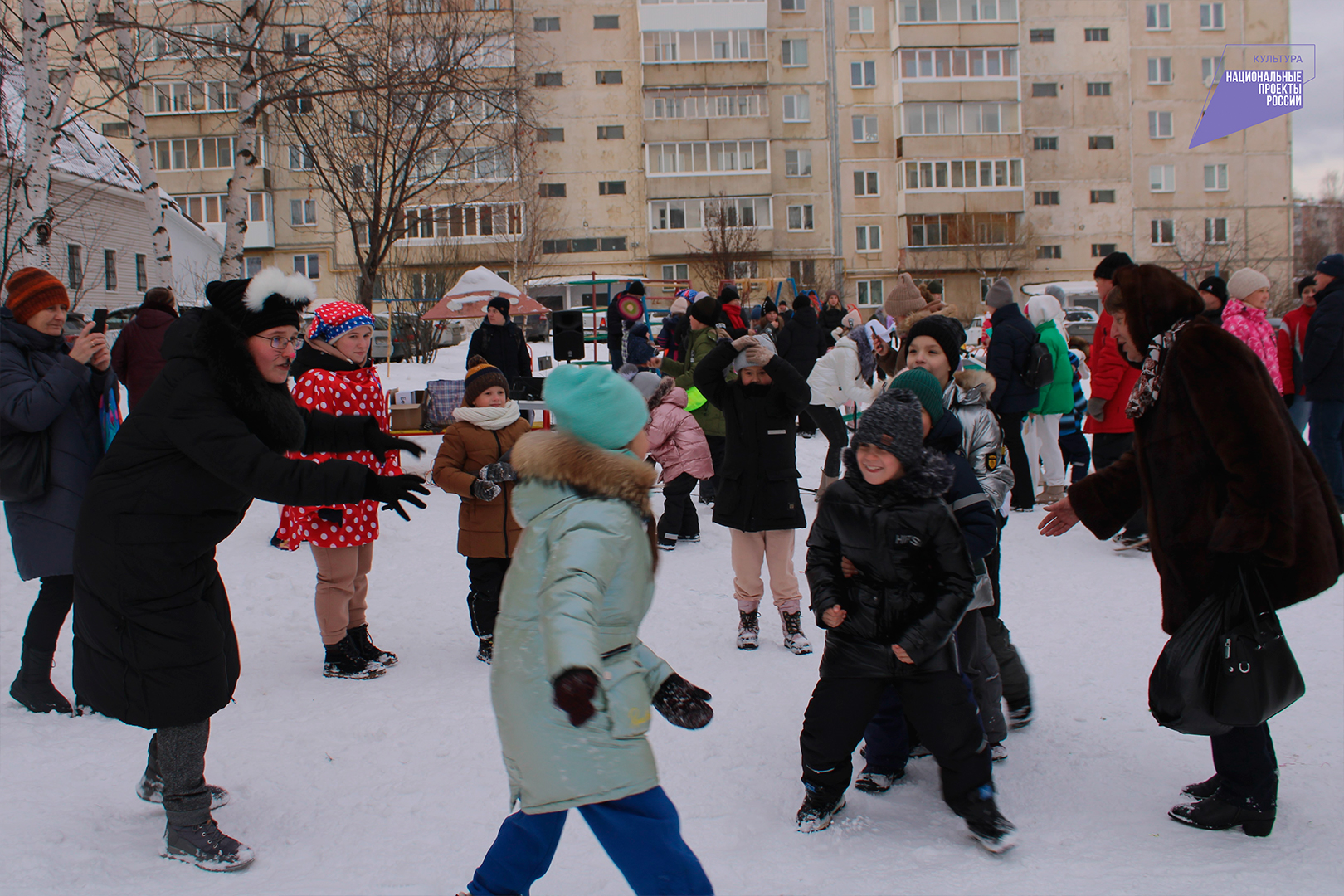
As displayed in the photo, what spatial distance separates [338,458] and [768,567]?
229 centimetres

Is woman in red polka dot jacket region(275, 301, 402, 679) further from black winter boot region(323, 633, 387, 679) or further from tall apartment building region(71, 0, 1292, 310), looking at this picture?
tall apartment building region(71, 0, 1292, 310)

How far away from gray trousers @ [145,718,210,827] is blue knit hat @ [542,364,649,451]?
1.69 m

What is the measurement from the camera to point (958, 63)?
4784cm

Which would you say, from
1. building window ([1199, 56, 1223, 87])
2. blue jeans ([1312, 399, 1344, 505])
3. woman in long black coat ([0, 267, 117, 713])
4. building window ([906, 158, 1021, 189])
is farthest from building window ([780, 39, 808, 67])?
woman in long black coat ([0, 267, 117, 713])

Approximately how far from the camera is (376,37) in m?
17.2

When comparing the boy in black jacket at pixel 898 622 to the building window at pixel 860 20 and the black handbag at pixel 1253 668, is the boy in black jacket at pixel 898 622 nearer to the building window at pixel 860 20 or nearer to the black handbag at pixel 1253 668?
the black handbag at pixel 1253 668

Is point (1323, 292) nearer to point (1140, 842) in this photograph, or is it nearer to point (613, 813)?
point (1140, 842)

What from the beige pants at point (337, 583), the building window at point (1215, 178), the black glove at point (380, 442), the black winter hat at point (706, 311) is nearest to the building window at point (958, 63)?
the building window at point (1215, 178)

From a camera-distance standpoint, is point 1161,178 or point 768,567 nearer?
point 768,567

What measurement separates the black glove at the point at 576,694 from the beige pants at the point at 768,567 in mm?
3132

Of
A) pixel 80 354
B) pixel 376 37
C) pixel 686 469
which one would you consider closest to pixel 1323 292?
pixel 686 469

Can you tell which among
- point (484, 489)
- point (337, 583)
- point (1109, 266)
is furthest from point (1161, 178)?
point (337, 583)

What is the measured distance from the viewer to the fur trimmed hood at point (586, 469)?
2.34 meters

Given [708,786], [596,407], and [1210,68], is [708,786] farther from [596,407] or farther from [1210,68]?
[1210,68]
